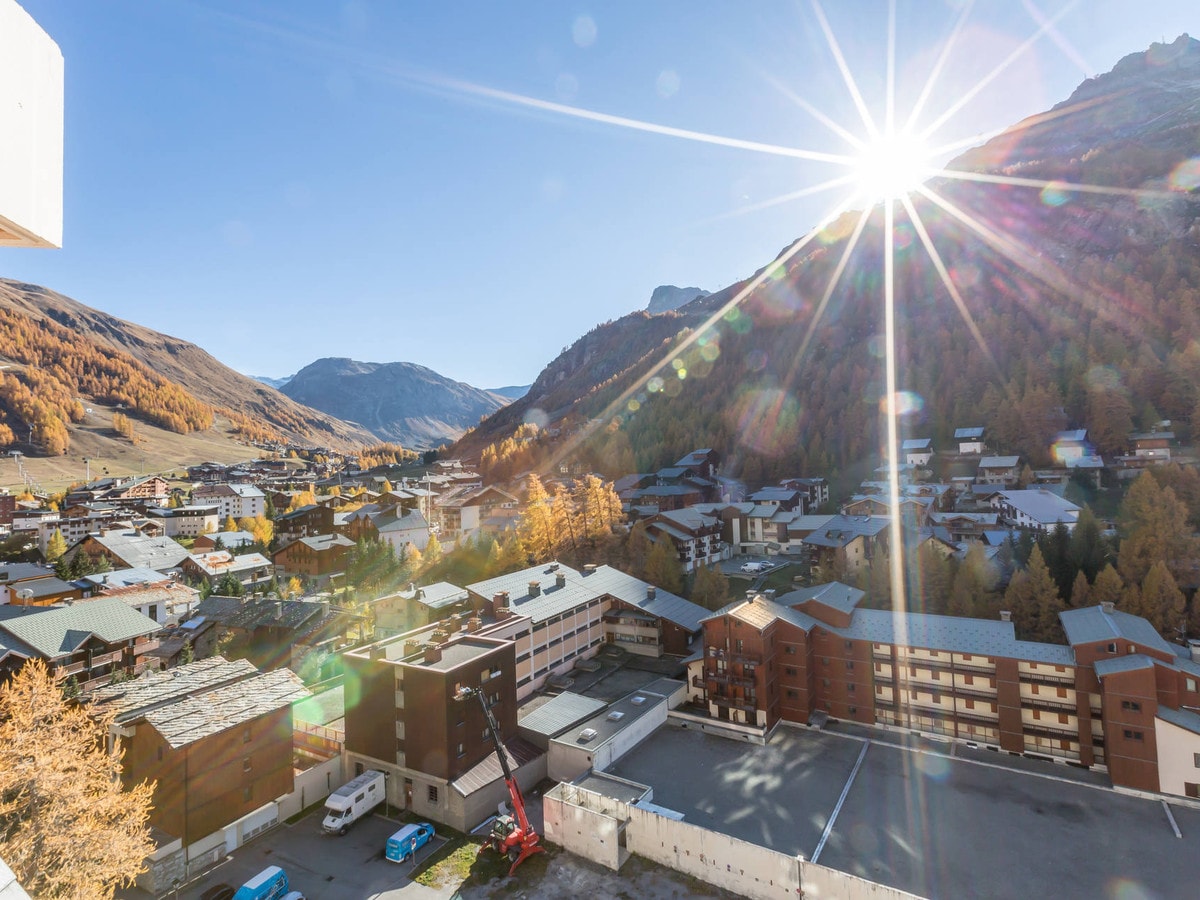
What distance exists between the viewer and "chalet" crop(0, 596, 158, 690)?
35344mm

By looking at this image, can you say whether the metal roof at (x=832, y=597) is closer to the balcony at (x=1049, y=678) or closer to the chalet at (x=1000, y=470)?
the balcony at (x=1049, y=678)

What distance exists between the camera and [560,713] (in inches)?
1199

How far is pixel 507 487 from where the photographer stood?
95.2 metres

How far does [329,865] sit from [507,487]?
242 feet

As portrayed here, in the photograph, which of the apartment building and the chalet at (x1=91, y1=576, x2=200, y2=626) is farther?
the chalet at (x1=91, y1=576, x2=200, y2=626)

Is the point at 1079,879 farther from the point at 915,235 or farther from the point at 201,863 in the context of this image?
the point at 915,235

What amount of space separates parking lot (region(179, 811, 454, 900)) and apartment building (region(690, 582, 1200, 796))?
55.6ft

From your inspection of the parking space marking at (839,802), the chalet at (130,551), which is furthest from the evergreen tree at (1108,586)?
the chalet at (130,551)

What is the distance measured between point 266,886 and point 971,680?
3186 cm

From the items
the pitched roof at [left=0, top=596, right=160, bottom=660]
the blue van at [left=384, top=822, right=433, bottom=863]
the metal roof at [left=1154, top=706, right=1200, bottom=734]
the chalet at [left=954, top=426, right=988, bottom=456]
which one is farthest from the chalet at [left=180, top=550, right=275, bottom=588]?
the chalet at [left=954, top=426, right=988, bottom=456]

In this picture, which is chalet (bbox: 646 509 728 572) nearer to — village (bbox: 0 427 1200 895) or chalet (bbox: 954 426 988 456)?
village (bbox: 0 427 1200 895)

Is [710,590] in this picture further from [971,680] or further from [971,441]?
[971,441]

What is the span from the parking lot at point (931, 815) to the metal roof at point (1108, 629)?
6295 millimetres

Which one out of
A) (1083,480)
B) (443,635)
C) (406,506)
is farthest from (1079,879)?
(406,506)
